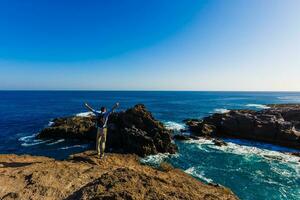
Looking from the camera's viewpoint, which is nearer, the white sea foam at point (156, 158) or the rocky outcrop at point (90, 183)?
the rocky outcrop at point (90, 183)

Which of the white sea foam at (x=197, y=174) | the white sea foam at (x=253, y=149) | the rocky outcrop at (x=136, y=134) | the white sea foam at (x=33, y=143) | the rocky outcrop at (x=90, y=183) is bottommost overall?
the white sea foam at (x=253, y=149)

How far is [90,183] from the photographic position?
7.84 metres

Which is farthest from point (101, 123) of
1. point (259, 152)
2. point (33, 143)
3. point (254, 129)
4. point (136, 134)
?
point (254, 129)

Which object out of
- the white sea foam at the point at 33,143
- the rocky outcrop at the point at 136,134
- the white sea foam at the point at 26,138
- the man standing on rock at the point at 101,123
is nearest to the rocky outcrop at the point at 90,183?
the man standing on rock at the point at 101,123

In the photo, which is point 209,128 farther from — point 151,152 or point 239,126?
point 151,152

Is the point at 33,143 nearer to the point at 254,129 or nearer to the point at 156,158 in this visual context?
the point at 156,158

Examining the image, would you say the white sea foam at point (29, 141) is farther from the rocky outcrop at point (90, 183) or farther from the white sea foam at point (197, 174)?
the white sea foam at point (197, 174)

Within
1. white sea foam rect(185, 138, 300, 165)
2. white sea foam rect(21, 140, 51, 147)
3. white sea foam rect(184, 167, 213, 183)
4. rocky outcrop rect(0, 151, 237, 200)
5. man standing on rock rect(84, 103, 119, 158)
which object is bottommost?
white sea foam rect(185, 138, 300, 165)

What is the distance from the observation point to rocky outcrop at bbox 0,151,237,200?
23.1ft

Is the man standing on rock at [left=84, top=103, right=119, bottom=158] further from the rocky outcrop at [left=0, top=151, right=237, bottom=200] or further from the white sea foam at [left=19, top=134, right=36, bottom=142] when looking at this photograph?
the white sea foam at [left=19, top=134, right=36, bottom=142]

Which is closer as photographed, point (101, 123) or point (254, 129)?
point (101, 123)

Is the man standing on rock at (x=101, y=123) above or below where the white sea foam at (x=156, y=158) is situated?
above

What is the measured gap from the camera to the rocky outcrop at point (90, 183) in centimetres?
705

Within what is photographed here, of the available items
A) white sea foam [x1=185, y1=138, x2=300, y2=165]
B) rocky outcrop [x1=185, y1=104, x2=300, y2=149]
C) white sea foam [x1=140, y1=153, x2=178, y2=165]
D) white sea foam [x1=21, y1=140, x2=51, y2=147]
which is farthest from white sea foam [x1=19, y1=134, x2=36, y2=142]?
rocky outcrop [x1=185, y1=104, x2=300, y2=149]
